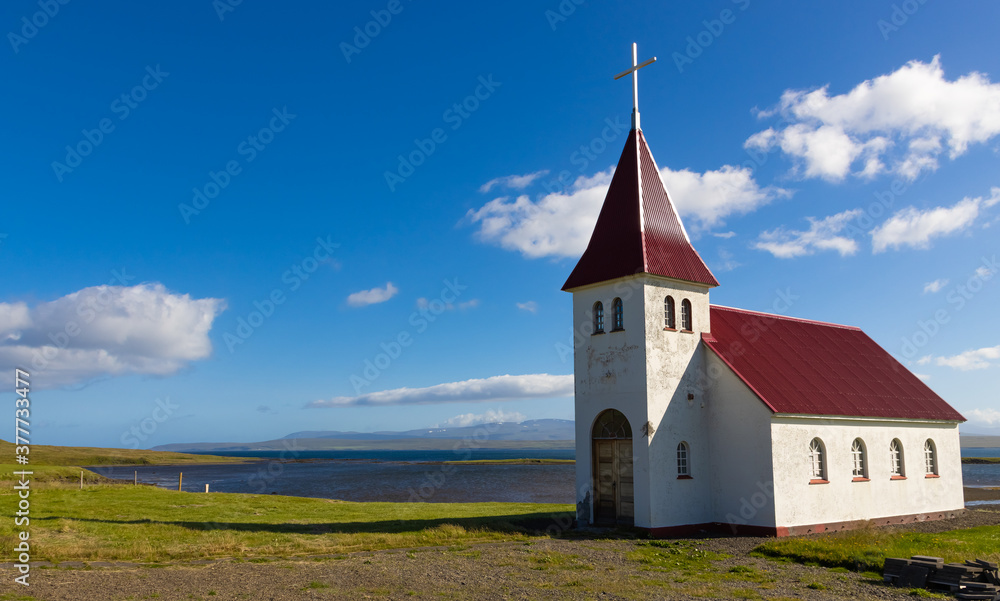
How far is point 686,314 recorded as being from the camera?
2391 centimetres

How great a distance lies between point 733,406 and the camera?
22859 mm

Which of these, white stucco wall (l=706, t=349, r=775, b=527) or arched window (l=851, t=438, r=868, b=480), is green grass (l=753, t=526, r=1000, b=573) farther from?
arched window (l=851, t=438, r=868, b=480)

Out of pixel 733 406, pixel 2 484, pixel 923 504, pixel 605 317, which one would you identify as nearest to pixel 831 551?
pixel 733 406

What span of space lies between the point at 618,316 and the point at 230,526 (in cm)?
1507

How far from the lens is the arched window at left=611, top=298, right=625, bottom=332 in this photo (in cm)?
2305

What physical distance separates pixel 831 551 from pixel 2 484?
41320mm

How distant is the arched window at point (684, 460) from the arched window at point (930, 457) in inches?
473

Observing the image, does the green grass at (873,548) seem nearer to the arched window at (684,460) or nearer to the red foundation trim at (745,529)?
the red foundation trim at (745,529)

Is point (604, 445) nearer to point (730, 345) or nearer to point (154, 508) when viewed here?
point (730, 345)

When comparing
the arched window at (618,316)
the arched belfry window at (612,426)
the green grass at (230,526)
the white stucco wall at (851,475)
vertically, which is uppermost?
the arched window at (618,316)

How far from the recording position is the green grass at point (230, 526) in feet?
58.3

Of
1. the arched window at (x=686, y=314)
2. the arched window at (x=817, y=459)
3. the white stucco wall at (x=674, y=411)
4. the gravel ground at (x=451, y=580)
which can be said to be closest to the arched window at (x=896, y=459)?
the arched window at (x=817, y=459)

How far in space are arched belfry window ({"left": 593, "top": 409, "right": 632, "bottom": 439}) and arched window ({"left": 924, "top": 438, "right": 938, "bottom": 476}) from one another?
14.0 meters

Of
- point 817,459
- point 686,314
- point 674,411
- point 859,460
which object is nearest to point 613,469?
point 674,411
